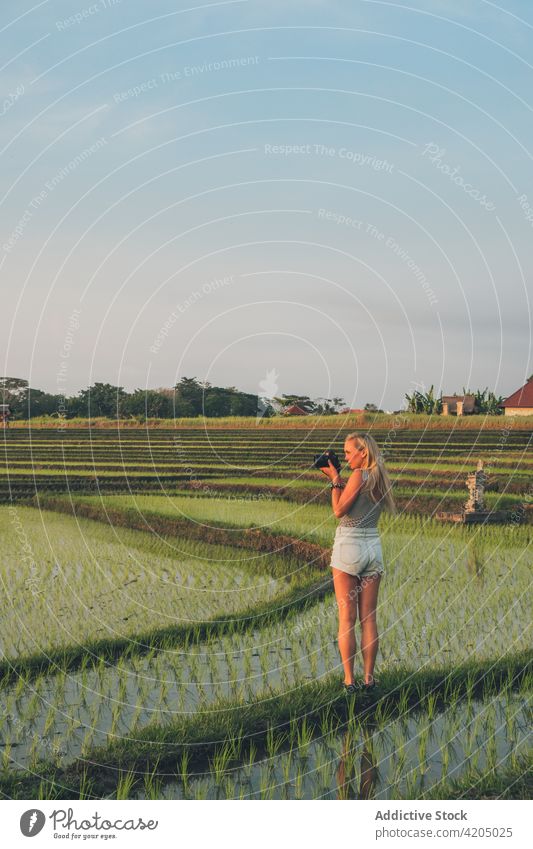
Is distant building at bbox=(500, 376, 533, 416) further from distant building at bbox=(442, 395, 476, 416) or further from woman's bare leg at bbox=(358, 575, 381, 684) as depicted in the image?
woman's bare leg at bbox=(358, 575, 381, 684)

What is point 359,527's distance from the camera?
5.42 meters

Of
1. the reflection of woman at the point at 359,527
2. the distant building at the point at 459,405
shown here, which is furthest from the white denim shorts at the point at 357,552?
the distant building at the point at 459,405

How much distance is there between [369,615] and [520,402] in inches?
959

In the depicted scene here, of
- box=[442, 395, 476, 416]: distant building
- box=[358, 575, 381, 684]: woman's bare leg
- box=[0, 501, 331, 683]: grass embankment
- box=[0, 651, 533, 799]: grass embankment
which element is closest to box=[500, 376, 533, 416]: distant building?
box=[442, 395, 476, 416]: distant building

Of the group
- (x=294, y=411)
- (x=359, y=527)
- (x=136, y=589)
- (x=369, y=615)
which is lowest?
(x=136, y=589)

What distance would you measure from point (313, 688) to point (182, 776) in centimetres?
139

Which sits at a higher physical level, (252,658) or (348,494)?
(348,494)

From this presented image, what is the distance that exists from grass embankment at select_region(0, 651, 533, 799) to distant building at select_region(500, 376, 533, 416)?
22.3m

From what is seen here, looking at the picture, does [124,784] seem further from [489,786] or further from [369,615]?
[489,786]

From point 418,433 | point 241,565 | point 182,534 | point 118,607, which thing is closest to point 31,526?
point 182,534

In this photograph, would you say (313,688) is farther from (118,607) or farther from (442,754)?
(118,607)

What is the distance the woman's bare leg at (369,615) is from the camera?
552 cm

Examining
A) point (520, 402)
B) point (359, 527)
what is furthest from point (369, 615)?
point (520, 402)

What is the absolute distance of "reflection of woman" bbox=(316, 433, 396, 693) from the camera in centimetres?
534
